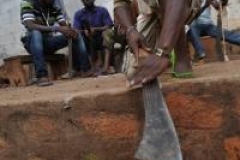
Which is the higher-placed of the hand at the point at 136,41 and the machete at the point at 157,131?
the hand at the point at 136,41

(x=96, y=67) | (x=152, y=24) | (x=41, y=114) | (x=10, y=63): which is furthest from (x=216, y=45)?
(x=41, y=114)

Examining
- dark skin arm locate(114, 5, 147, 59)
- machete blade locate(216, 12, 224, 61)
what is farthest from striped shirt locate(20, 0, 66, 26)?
dark skin arm locate(114, 5, 147, 59)

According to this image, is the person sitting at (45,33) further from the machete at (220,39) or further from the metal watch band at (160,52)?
the metal watch band at (160,52)

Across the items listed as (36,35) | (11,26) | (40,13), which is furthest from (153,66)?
(11,26)

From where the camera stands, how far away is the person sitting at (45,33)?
619 centimetres

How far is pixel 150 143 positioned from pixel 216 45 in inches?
180

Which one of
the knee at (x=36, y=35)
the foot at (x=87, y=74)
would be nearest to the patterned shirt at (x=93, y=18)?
the foot at (x=87, y=74)

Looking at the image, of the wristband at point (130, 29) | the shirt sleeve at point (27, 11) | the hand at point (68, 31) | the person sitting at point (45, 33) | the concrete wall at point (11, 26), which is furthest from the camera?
the concrete wall at point (11, 26)

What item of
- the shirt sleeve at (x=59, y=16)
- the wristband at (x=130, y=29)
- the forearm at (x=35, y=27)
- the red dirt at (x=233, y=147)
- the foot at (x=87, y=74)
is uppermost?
the wristband at (x=130, y=29)

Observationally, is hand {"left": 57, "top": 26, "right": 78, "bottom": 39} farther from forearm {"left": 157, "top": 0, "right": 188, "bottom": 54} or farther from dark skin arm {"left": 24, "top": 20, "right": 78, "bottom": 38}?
forearm {"left": 157, "top": 0, "right": 188, "bottom": 54}

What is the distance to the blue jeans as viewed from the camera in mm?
6012

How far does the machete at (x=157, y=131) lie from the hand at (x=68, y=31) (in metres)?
3.90

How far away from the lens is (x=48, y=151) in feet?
10.2

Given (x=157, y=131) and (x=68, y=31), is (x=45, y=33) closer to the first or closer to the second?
(x=68, y=31)
